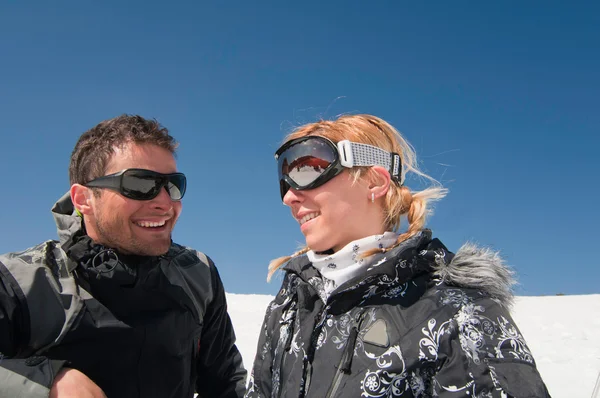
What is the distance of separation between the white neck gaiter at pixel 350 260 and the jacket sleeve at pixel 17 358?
1.34 metres

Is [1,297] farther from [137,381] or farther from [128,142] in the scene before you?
[128,142]

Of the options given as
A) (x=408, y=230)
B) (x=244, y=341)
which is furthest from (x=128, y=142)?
(x=244, y=341)

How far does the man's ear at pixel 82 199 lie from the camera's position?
127 inches

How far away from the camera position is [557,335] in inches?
422

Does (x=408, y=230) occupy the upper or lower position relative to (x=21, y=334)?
upper

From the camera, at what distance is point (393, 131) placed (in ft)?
8.64

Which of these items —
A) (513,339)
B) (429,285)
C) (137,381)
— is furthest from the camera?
(137,381)

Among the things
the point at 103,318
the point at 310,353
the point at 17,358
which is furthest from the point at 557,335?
the point at 17,358

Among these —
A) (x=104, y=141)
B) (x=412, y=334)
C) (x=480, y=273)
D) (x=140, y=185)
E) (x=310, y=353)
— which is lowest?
(x=310, y=353)

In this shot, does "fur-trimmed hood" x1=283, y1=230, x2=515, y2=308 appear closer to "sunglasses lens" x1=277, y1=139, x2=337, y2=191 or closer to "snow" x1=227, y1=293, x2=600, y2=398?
"sunglasses lens" x1=277, y1=139, x2=337, y2=191

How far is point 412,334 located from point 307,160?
109 cm

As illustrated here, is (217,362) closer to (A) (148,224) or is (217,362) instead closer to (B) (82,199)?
(A) (148,224)

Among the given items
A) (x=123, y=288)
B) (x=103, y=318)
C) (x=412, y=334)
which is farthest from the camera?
(x=123, y=288)

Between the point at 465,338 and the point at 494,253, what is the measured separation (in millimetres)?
556
